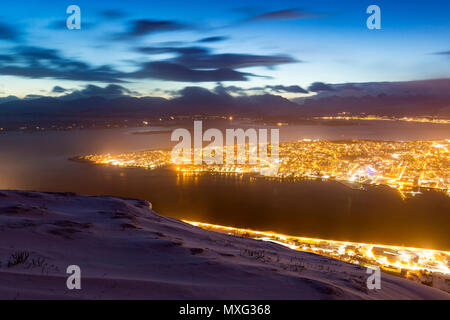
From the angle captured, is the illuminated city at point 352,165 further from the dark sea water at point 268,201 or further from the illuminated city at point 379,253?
the illuminated city at point 379,253

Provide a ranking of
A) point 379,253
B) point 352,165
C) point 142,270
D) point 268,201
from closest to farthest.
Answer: point 142,270 < point 379,253 < point 268,201 < point 352,165

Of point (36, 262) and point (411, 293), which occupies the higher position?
point (36, 262)

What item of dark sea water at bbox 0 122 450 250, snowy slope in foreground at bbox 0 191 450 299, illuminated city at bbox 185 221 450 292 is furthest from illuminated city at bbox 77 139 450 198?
snowy slope in foreground at bbox 0 191 450 299

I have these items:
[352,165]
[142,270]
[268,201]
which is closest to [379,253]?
[268,201]

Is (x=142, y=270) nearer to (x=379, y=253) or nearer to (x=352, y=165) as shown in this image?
(x=379, y=253)

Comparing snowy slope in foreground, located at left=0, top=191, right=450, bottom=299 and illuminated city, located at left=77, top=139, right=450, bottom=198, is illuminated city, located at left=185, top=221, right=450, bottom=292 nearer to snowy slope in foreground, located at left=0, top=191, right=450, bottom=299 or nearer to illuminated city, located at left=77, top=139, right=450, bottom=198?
snowy slope in foreground, located at left=0, top=191, right=450, bottom=299

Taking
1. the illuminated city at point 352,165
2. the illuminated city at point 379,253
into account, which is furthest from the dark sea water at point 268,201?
the illuminated city at point 352,165

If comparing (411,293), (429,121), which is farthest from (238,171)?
(429,121)
